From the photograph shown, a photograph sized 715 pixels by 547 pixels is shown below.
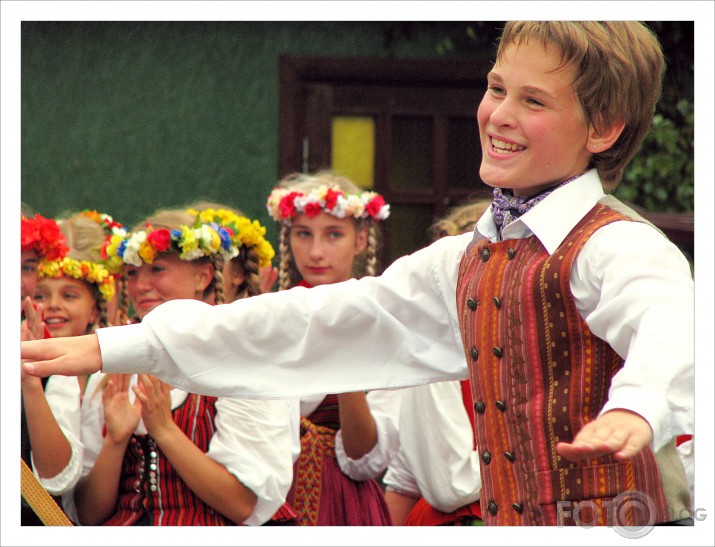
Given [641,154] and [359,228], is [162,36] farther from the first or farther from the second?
[641,154]

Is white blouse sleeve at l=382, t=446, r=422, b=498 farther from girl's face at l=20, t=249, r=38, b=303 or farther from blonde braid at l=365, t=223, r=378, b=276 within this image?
girl's face at l=20, t=249, r=38, b=303

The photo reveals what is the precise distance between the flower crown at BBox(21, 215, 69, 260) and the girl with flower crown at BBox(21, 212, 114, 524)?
0.03 metres

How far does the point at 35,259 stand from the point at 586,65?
2.04 m

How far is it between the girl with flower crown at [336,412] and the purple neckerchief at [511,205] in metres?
1.31

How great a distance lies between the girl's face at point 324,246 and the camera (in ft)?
12.0

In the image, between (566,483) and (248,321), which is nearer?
(566,483)

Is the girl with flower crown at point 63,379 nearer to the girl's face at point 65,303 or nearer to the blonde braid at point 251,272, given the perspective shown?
the girl's face at point 65,303

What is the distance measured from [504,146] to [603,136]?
17 cm

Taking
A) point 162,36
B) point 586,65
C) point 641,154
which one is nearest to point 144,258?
point 586,65

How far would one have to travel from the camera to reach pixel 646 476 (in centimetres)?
171

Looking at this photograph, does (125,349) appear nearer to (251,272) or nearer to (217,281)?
(217,281)

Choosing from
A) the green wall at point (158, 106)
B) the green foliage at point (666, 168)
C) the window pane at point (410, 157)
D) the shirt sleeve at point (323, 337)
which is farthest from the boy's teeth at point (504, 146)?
the green foliage at point (666, 168)

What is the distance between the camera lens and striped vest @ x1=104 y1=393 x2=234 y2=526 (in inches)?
112

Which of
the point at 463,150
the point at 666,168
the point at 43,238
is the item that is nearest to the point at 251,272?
the point at 43,238
